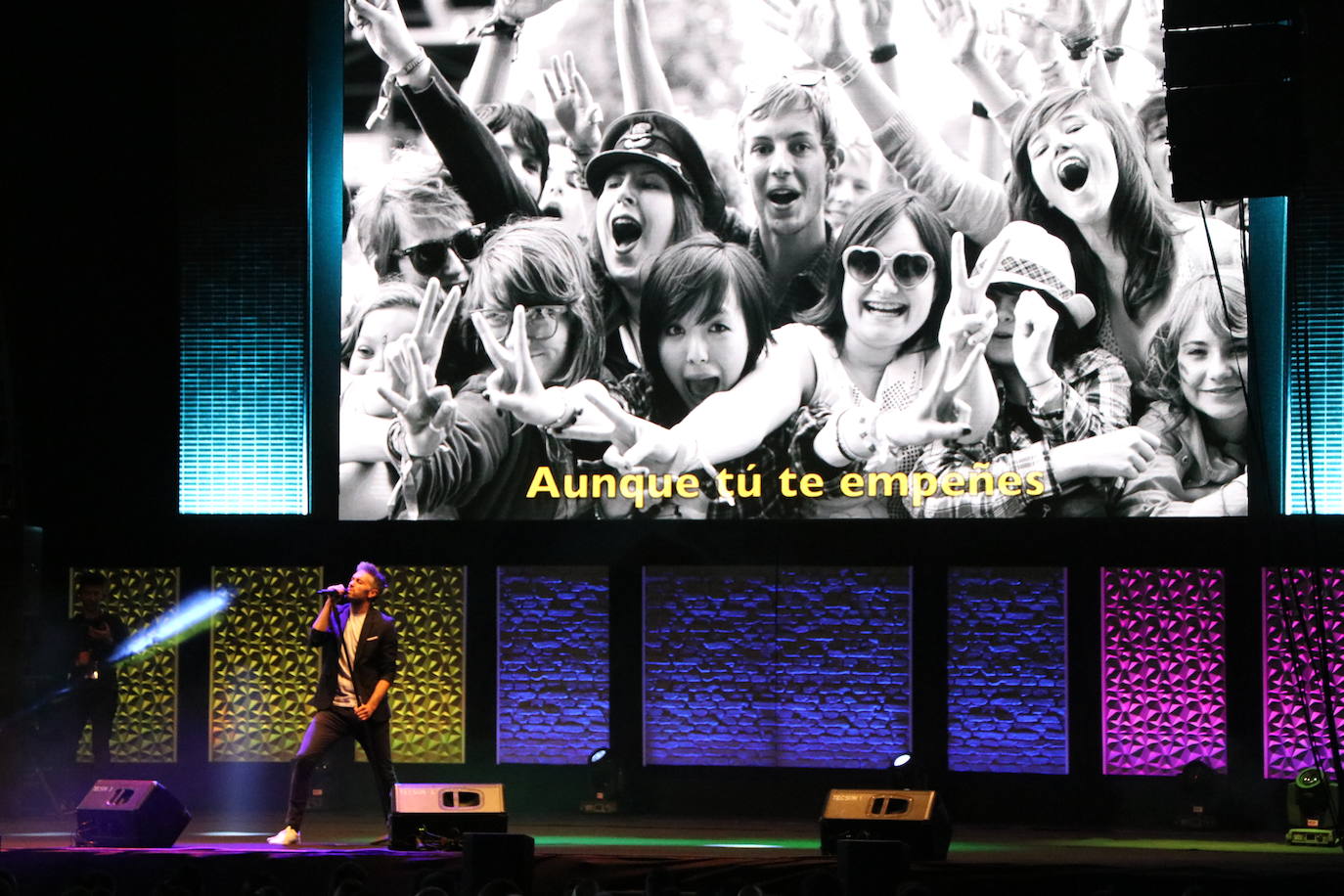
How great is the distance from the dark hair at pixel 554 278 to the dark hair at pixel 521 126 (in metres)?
0.34

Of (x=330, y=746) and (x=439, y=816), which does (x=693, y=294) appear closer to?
(x=330, y=746)

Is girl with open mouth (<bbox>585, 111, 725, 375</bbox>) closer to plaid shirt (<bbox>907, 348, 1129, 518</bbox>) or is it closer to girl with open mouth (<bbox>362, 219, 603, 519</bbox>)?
girl with open mouth (<bbox>362, 219, 603, 519</bbox>)

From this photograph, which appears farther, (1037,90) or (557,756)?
(557,756)

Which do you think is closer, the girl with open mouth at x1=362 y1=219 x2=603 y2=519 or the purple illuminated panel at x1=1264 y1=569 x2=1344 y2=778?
the purple illuminated panel at x1=1264 y1=569 x2=1344 y2=778

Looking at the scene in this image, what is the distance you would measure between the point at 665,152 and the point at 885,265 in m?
1.48

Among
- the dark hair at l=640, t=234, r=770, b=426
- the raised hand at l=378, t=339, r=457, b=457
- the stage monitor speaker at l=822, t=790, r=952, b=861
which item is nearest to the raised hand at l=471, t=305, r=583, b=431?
the raised hand at l=378, t=339, r=457, b=457

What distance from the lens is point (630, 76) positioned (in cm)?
996

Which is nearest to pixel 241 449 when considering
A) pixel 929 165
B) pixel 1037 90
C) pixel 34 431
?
pixel 34 431

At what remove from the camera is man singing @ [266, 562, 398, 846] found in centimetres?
810

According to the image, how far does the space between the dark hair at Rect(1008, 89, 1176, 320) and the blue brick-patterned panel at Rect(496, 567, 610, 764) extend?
136 inches

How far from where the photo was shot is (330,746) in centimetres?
809

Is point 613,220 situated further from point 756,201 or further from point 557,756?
point 557,756

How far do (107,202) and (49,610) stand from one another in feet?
8.68

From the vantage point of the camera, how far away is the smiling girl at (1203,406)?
9414mm
